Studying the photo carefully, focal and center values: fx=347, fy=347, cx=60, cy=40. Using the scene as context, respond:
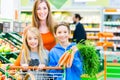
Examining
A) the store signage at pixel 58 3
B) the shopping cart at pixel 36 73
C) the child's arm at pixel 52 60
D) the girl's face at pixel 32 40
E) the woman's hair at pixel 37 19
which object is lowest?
the shopping cart at pixel 36 73

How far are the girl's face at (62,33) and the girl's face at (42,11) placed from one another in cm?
25

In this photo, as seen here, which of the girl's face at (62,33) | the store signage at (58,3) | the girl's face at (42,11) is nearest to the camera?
the girl's face at (62,33)

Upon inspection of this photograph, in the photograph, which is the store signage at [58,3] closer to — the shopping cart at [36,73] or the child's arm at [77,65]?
the child's arm at [77,65]

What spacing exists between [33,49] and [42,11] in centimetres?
41

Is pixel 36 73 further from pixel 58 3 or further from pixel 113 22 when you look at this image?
pixel 58 3

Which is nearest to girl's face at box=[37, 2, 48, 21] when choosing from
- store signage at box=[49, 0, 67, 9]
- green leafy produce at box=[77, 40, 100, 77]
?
green leafy produce at box=[77, 40, 100, 77]

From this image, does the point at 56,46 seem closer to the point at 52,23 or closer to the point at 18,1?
the point at 52,23

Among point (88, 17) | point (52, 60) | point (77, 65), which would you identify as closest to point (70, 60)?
point (77, 65)

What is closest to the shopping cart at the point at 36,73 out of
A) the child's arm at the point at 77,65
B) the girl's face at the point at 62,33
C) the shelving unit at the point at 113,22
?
the child's arm at the point at 77,65

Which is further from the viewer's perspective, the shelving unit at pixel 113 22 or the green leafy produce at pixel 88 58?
the shelving unit at pixel 113 22

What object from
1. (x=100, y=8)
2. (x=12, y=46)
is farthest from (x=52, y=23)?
(x=100, y=8)

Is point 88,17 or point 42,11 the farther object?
point 88,17

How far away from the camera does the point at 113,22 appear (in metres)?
12.5

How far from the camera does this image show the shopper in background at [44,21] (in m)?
3.62
